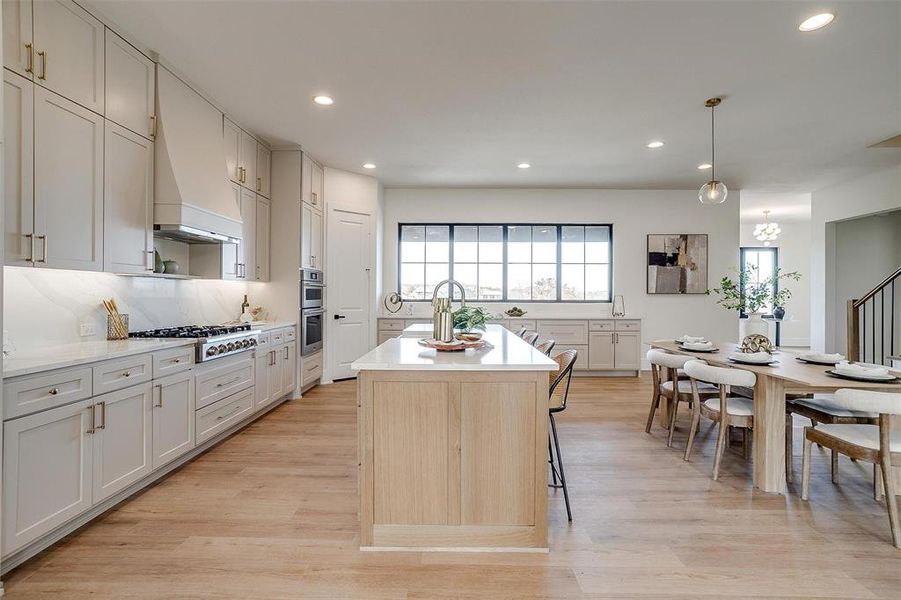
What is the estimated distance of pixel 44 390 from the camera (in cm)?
196

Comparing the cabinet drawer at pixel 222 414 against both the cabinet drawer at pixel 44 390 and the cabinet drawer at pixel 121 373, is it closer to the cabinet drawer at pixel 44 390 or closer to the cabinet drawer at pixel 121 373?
the cabinet drawer at pixel 121 373

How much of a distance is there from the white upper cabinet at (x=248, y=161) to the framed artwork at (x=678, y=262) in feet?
18.6

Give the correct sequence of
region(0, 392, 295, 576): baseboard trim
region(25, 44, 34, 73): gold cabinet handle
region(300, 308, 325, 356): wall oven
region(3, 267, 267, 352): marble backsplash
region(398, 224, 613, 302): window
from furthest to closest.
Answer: region(398, 224, 613, 302): window < region(300, 308, 325, 356): wall oven < region(3, 267, 267, 352): marble backsplash < region(25, 44, 34, 73): gold cabinet handle < region(0, 392, 295, 576): baseboard trim

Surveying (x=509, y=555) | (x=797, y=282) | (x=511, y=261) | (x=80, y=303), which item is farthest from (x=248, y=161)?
(x=797, y=282)

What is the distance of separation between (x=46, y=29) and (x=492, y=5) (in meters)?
2.36

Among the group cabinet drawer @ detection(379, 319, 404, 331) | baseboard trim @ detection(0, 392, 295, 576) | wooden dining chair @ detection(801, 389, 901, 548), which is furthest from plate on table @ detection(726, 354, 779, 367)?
cabinet drawer @ detection(379, 319, 404, 331)

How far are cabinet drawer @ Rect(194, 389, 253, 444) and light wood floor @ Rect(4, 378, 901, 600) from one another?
26 cm

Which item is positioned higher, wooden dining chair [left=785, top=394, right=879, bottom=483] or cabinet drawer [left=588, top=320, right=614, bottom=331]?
cabinet drawer [left=588, top=320, right=614, bottom=331]

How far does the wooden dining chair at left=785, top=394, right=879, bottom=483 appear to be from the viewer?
2.82 metres

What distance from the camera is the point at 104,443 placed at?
229 cm

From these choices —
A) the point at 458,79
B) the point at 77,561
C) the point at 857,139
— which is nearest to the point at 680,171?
the point at 857,139

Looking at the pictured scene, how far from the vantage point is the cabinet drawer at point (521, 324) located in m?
6.48

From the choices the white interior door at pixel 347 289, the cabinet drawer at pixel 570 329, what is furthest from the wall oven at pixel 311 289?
the cabinet drawer at pixel 570 329

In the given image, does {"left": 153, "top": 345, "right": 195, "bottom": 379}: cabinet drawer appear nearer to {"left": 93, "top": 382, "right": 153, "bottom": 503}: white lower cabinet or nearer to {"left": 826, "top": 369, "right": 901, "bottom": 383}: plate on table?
{"left": 93, "top": 382, "right": 153, "bottom": 503}: white lower cabinet
